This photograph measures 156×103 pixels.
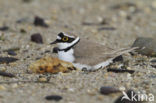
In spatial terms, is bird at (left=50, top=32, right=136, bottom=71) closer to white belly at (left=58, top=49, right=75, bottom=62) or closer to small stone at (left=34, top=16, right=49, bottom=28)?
white belly at (left=58, top=49, right=75, bottom=62)

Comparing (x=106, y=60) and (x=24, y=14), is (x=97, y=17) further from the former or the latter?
(x=106, y=60)

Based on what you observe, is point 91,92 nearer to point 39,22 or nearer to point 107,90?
point 107,90

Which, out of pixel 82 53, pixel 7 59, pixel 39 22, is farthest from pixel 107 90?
pixel 39 22

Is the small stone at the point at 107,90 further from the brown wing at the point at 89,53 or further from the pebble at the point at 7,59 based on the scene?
the pebble at the point at 7,59

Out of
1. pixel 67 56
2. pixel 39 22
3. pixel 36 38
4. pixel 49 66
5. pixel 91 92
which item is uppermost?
pixel 39 22

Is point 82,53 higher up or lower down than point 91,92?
higher up

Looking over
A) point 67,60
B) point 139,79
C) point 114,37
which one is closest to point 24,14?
point 114,37

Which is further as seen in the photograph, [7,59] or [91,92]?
[7,59]

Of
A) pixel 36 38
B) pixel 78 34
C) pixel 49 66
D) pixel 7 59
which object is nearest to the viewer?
pixel 49 66
